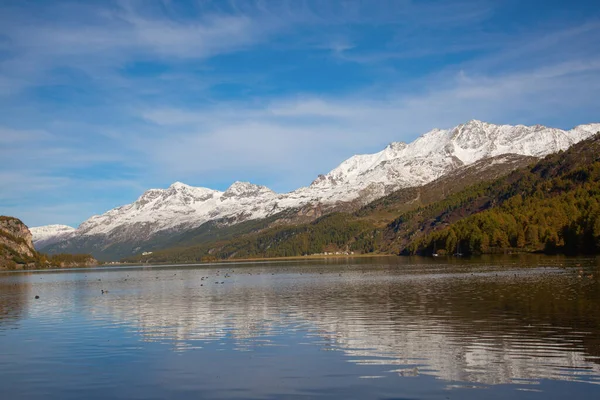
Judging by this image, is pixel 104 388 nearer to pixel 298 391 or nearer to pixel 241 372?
pixel 241 372

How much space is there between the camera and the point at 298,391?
29.4 meters

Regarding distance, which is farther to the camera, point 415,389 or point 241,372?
point 241,372

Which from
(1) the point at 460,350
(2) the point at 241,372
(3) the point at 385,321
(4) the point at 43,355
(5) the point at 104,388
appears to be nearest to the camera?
(5) the point at 104,388

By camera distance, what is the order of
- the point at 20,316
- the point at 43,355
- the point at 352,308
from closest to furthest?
the point at 43,355 < the point at 352,308 < the point at 20,316

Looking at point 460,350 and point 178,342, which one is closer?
point 460,350

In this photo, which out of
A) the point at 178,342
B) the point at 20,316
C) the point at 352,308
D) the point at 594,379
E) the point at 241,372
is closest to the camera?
the point at 594,379

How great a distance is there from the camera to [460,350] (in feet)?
122

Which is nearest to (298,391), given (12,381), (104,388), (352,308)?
(104,388)

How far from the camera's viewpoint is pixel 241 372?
34312mm

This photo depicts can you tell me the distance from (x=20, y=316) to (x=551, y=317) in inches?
2428

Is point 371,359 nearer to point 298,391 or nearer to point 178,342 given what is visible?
point 298,391

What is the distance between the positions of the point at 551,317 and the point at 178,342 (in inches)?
1239

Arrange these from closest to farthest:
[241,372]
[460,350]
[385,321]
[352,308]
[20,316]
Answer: [241,372] < [460,350] < [385,321] < [352,308] < [20,316]

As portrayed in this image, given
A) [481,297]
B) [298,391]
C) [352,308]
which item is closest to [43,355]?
[298,391]
